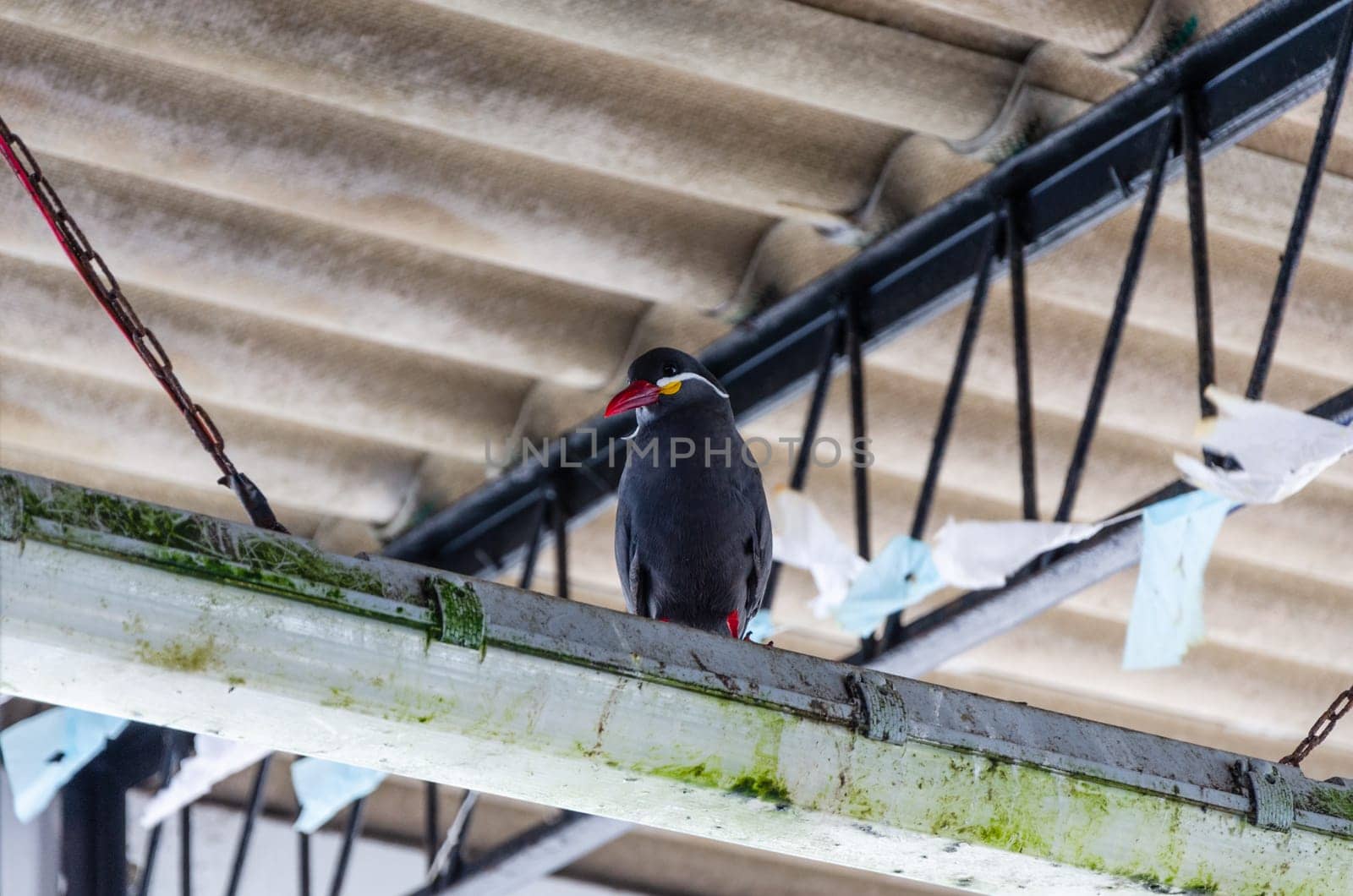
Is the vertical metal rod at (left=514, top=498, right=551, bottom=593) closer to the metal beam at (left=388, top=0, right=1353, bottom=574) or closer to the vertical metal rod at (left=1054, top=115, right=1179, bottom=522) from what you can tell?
the metal beam at (left=388, top=0, right=1353, bottom=574)

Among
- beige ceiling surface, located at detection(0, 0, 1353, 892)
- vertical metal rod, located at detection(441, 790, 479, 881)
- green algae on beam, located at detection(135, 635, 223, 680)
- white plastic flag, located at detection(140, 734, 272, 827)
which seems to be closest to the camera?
green algae on beam, located at detection(135, 635, 223, 680)

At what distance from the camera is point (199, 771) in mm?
4121

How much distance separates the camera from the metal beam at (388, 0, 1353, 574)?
3033 mm

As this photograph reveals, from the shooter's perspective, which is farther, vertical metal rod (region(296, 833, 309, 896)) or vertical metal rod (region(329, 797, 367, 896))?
vertical metal rod (region(296, 833, 309, 896))

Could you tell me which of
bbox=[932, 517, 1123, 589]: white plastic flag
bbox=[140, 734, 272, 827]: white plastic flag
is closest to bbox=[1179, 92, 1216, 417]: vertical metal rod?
bbox=[932, 517, 1123, 589]: white plastic flag

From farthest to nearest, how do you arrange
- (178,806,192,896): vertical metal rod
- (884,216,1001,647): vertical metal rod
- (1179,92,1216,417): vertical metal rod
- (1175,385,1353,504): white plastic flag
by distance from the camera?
1. (178,806,192,896): vertical metal rod
2. (884,216,1001,647): vertical metal rod
3. (1179,92,1216,417): vertical metal rod
4. (1175,385,1353,504): white plastic flag

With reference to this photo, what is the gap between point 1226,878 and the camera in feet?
7.59

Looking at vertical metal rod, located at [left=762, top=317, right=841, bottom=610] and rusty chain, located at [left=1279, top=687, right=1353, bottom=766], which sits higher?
vertical metal rod, located at [left=762, top=317, right=841, bottom=610]

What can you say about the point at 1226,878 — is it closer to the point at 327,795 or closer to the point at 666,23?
the point at 666,23

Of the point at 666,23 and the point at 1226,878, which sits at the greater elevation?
the point at 666,23

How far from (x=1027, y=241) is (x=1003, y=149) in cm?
21

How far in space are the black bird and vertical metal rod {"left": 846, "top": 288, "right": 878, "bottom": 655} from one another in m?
0.63

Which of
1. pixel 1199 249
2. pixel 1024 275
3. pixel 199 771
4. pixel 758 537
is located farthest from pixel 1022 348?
pixel 199 771

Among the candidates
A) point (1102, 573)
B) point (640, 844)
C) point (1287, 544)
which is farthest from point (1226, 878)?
point (640, 844)
